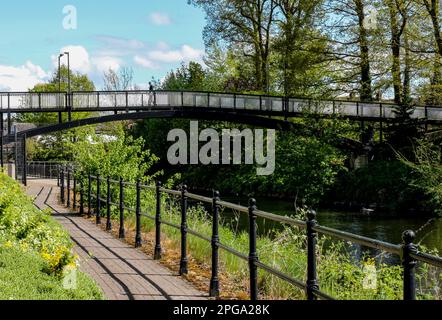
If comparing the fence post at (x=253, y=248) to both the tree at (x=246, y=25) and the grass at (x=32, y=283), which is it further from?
the tree at (x=246, y=25)

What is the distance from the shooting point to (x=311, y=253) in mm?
5395

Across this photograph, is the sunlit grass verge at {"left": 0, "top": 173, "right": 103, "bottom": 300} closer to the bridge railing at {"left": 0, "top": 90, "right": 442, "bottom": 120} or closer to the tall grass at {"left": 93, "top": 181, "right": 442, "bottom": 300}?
the tall grass at {"left": 93, "top": 181, "right": 442, "bottom": 300}

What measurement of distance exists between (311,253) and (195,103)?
3528cm

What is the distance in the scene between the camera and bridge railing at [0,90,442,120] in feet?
126

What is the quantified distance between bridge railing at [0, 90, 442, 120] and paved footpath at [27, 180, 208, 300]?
25273 millimetres

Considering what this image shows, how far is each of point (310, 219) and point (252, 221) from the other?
1590 mm

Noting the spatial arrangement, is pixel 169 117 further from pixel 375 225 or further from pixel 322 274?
pixel 322 274

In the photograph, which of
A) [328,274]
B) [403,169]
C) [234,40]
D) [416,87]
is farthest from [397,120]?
[328,274]

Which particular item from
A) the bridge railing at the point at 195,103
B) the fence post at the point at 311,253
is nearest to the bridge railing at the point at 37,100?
the bridge railing at the point at 195,103

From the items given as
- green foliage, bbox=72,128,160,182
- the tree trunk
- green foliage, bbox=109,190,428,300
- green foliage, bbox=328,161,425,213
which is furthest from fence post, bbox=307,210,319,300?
the tree trunk

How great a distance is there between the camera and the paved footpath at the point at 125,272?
26.2 feet

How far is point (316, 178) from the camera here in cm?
3359

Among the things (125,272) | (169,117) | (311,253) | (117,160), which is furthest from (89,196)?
(169,117)
